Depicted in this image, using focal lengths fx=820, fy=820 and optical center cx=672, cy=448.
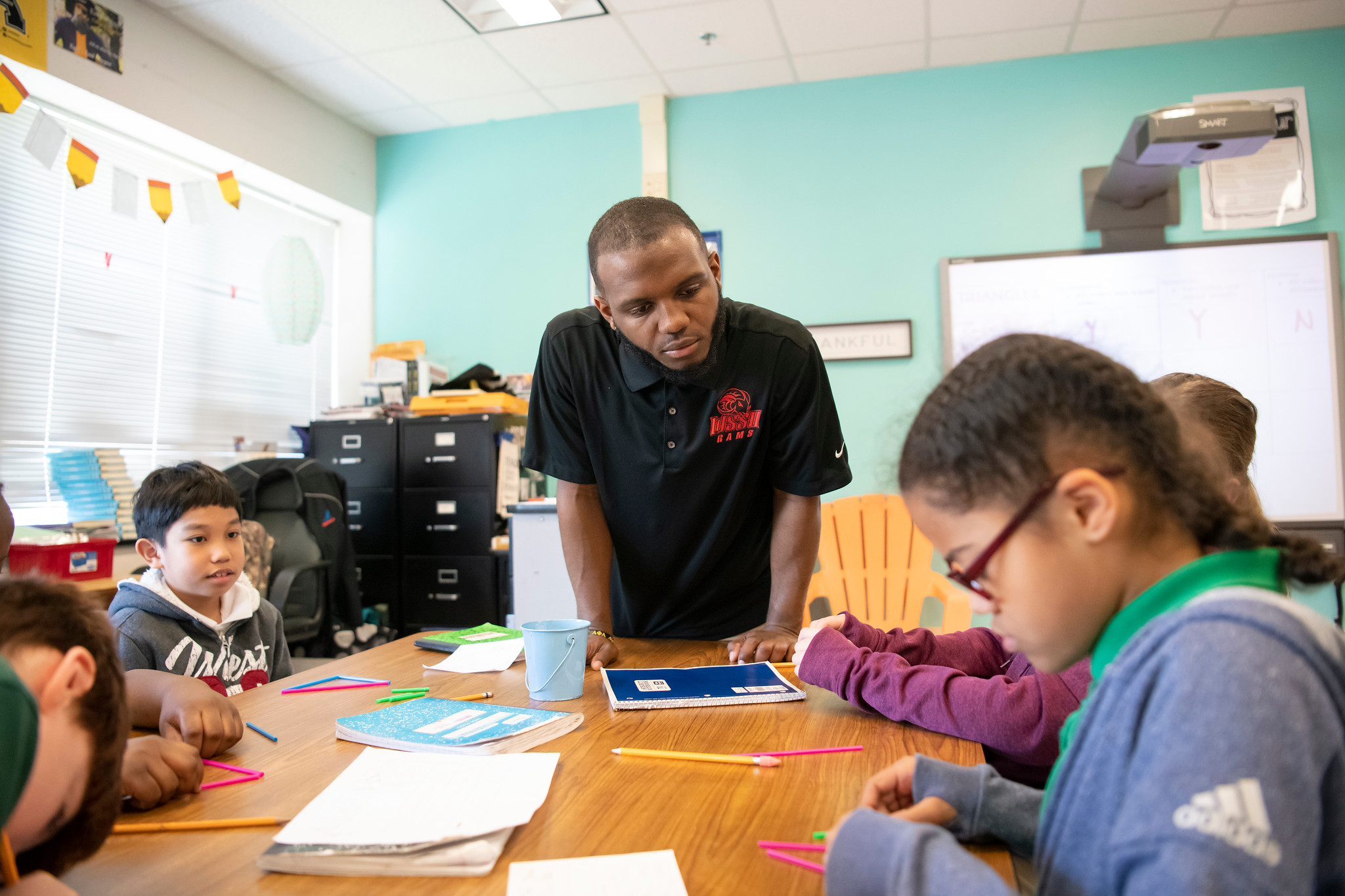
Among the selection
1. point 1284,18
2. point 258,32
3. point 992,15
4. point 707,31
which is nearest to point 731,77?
point 707,31

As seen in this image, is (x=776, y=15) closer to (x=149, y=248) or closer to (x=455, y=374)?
(x=455, y=374)

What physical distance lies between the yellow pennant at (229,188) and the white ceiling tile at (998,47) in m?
3.07

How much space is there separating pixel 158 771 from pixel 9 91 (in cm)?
295

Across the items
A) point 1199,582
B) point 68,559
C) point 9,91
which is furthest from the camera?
point 9,91

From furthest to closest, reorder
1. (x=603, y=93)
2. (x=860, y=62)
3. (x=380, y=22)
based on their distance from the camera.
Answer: (x=603, y=93) → (x=860, y=62) → (x=380, y=22)

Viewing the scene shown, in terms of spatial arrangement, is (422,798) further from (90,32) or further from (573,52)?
(573,52)

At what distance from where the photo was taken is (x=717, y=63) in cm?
373

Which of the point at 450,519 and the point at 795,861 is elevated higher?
the point at 450,519

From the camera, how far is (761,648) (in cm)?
123

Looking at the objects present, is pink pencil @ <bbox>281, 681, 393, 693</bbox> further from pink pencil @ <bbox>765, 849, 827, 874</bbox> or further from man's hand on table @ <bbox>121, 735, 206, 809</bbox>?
pink pencil @ <bbox>765, 849, 827, 874</bbox>

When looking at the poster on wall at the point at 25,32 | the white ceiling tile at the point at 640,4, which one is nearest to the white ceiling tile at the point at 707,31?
the white ceiling tile at the point at 640,4

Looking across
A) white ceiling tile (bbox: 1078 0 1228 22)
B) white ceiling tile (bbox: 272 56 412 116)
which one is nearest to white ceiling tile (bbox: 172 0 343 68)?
white ceiling tile (bbox: 272 56 412 116)

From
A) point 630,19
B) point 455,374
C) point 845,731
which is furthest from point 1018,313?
point 845,731

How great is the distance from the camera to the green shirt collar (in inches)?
20.6
